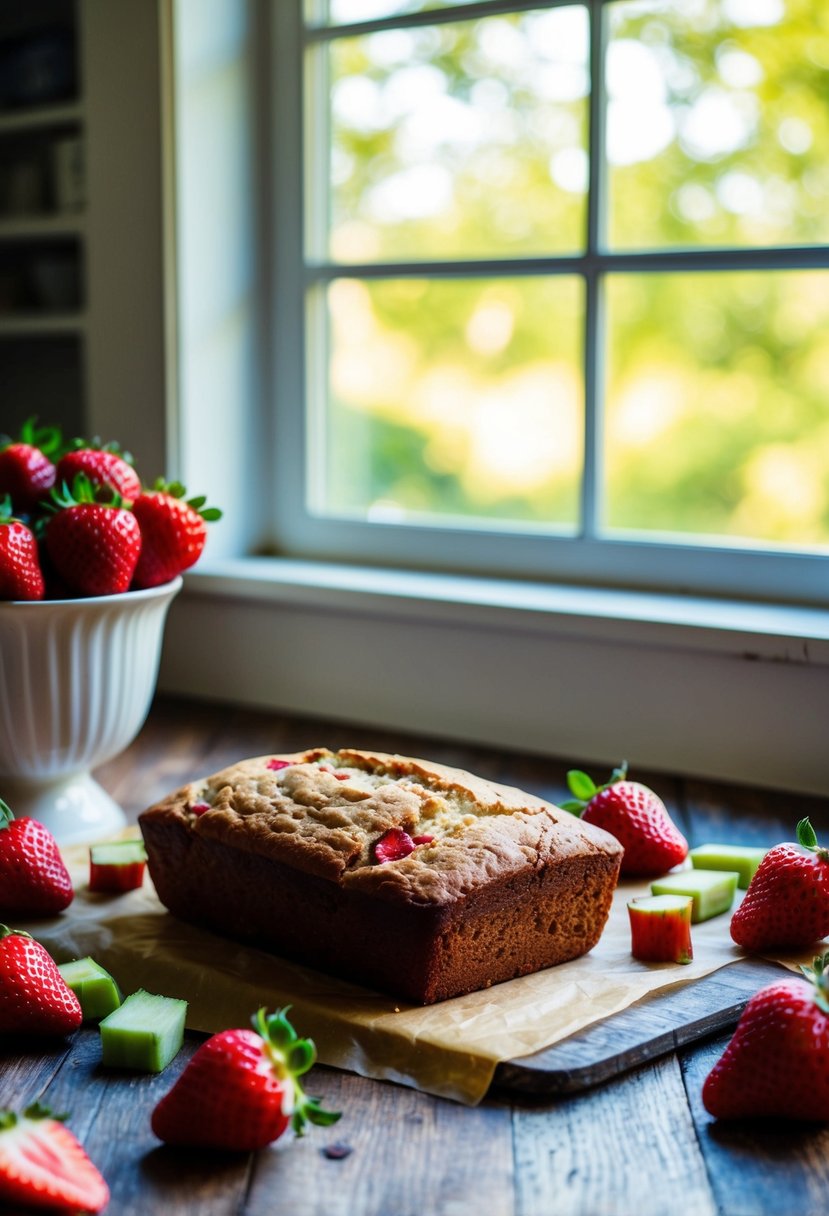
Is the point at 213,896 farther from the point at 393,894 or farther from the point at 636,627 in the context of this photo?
the point at 636,627

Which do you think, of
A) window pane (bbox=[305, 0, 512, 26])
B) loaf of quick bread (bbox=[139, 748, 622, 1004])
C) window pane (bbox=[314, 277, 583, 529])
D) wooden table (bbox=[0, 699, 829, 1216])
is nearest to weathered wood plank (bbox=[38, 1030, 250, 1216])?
wooden table (bbox=[0, 699, 829, 1216])

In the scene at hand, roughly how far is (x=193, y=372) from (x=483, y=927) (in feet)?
4.33

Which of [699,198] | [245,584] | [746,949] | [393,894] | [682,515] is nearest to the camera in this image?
[393,894]

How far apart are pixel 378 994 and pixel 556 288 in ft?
19.1

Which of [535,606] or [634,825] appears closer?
[634,825]

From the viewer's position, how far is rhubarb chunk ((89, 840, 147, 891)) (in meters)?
1.26

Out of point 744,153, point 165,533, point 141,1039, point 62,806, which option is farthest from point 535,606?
point 744,153

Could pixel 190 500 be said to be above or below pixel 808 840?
above

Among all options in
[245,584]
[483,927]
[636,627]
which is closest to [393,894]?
[483,927]

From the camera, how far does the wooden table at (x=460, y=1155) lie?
773mm

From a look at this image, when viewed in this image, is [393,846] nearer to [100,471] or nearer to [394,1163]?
[394,1163]

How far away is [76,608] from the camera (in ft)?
4.26

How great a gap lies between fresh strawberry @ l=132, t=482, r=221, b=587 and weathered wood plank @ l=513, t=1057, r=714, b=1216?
72cm

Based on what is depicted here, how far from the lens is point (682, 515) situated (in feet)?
19.0
